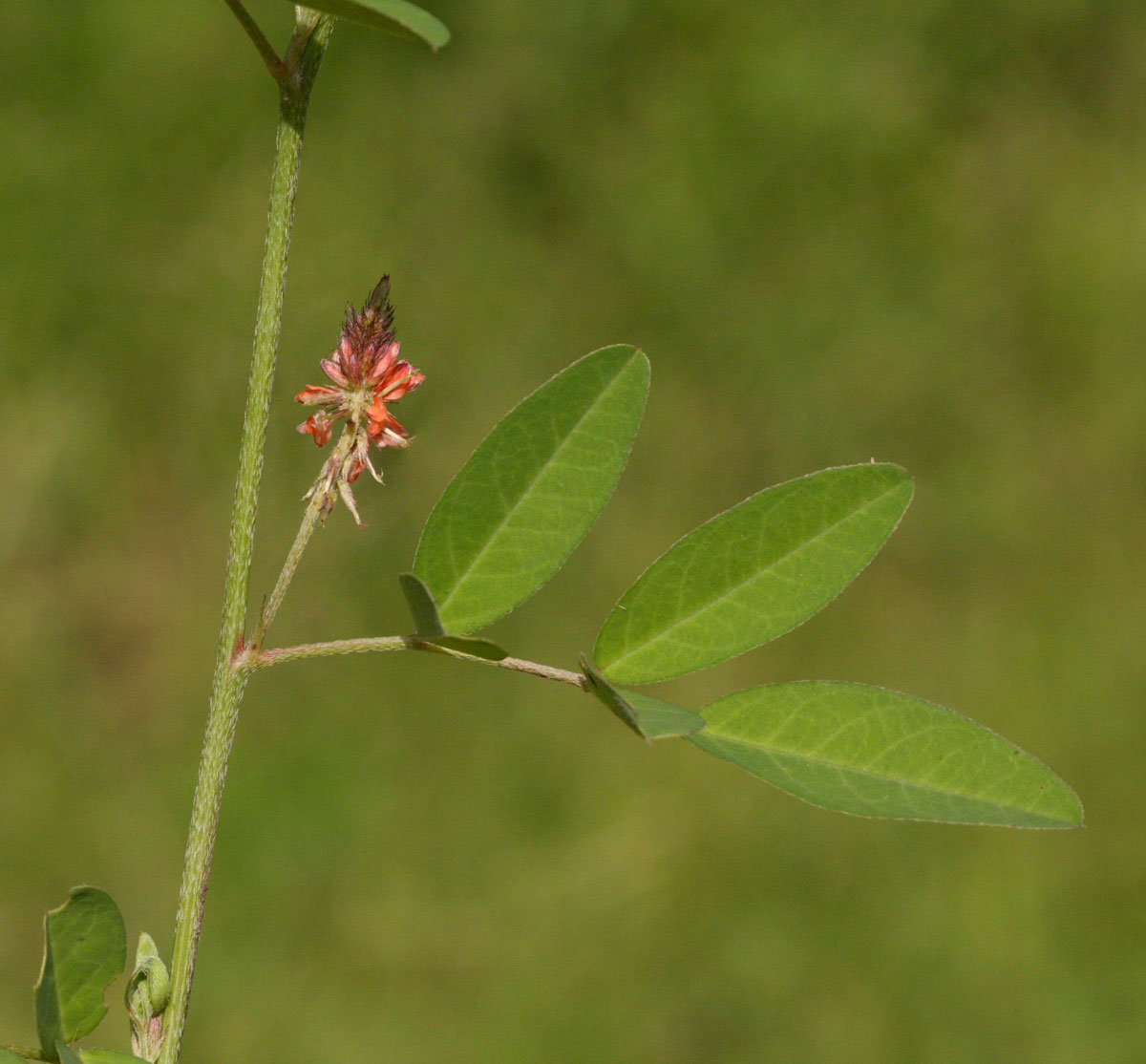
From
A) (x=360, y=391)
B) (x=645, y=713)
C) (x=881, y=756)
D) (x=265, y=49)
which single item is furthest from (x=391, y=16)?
(x=881, y=756)

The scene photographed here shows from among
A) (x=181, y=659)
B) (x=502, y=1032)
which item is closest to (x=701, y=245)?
(x=181, y=659)

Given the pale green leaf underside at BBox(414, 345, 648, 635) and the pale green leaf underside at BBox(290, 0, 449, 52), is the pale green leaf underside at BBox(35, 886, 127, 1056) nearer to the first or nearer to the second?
the pale green leaf underside at BBox(414, 345, 648, 635)

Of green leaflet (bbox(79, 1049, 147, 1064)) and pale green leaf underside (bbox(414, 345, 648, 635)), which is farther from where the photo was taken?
pale green leaf underside (bbox(414, 345, 648, 635))

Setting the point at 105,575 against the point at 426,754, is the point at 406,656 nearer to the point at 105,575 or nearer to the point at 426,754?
the point at 426,754

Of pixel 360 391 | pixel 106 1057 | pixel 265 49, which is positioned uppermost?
pixel 265 49

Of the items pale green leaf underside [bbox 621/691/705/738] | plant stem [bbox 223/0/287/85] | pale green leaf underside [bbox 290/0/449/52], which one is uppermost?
pale green leaf underside [bbox 290/0/449/52]

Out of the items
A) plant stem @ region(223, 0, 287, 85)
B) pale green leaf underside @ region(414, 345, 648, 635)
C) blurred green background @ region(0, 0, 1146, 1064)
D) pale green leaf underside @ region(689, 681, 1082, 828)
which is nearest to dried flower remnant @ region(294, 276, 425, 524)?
pale green leaf underside @ region(414, 345, 648, 635)

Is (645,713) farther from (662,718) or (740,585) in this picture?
(740,585)
